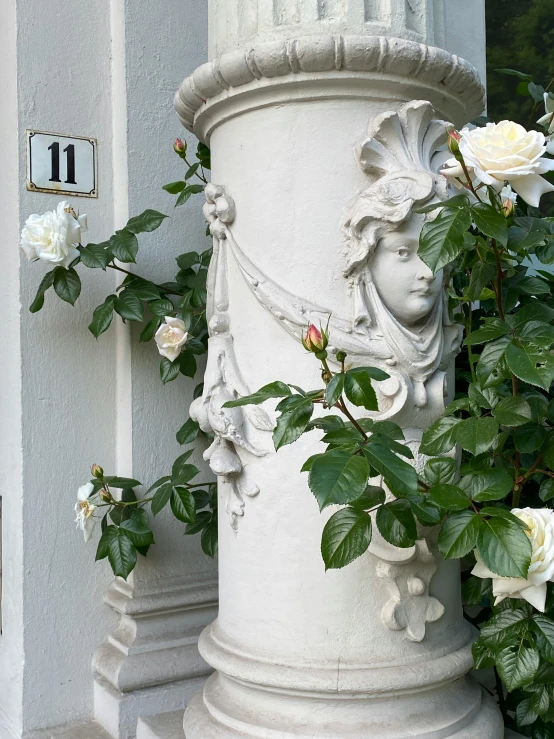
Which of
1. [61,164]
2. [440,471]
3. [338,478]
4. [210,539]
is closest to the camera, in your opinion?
[338,478]

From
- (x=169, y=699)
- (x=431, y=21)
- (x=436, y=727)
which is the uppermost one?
(x=431, y=21)

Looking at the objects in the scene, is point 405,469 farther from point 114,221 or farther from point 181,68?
point 181,68

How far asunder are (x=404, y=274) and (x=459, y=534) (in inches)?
24.2

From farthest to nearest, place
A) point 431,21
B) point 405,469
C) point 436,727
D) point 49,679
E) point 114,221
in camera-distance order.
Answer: point 114,221 < point 49,679 < point 431,21 < point 436,727 < point 405,469

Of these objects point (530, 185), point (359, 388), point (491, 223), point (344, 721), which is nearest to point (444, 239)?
point (491, 223)

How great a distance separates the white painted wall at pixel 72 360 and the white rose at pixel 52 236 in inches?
9.3

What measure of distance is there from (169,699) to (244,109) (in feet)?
5.92

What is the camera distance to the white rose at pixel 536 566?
4.51ft

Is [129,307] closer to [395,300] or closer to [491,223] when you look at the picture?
[395,300]

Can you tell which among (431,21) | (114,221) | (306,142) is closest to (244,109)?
(306,142)

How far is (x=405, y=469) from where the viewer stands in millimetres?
1287

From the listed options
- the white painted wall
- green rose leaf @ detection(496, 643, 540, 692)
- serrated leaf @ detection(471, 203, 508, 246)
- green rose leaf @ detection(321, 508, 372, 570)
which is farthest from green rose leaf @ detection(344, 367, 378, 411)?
the white painted wall

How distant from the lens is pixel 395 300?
5.75ft

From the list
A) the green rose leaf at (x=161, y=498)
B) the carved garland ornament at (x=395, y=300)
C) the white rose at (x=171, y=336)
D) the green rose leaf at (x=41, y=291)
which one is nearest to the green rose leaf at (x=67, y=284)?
the green rose leaf at (x=41, y=291)
